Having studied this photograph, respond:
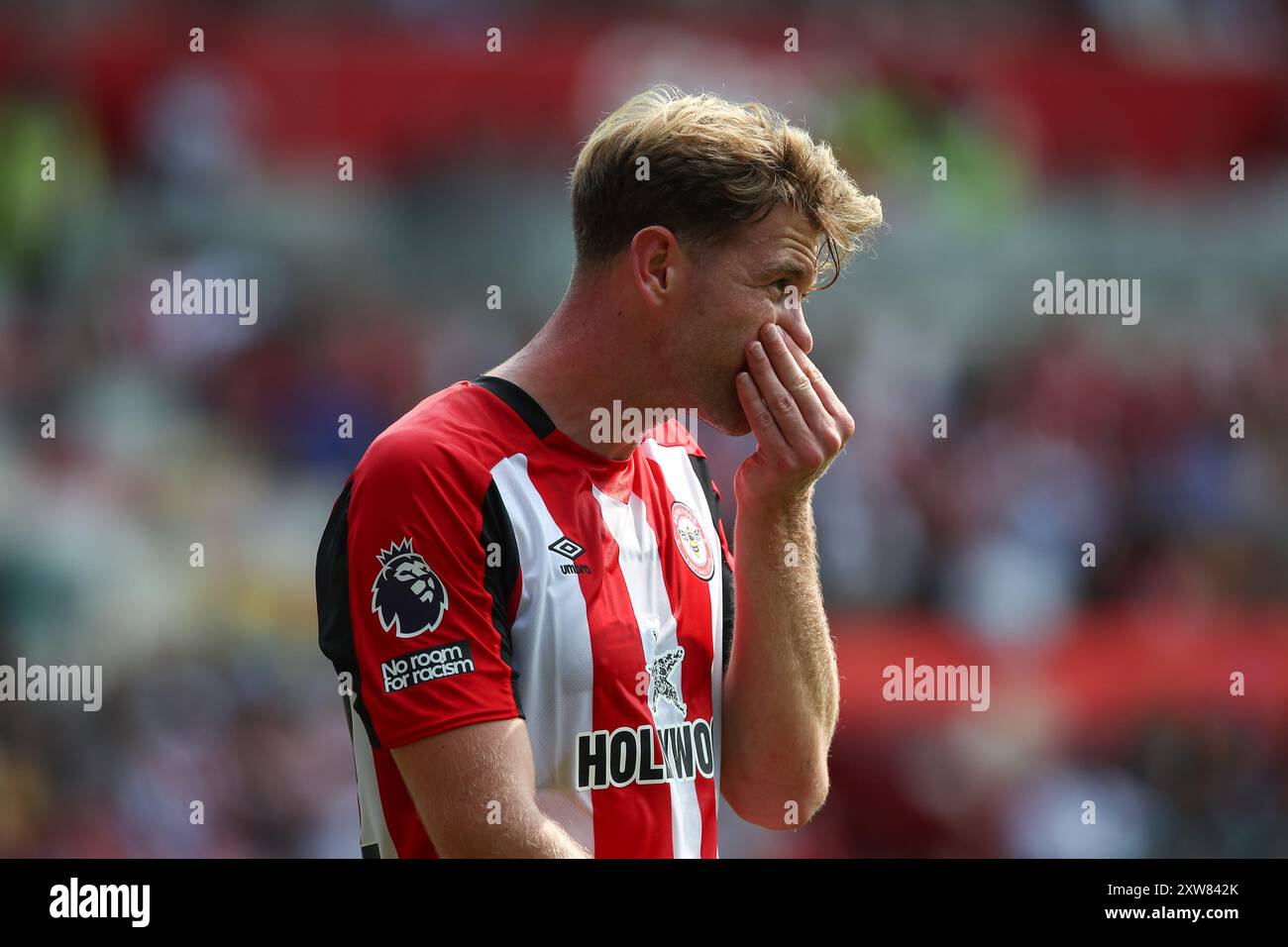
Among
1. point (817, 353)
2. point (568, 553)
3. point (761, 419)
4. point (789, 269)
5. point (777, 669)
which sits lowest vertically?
point (777, 669)

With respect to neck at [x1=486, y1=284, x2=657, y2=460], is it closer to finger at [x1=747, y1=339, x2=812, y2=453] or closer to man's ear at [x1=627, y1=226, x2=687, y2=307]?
man's ear at [x1=627, y1=226, x2=687, y2=307]

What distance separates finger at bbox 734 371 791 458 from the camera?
2.75m

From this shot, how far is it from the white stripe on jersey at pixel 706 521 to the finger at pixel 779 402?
0.36 m

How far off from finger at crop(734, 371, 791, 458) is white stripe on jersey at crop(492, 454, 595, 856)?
0.46 meters

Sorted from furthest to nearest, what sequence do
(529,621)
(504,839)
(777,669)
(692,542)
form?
(692,542), (777,669), (529,621), (504,839)

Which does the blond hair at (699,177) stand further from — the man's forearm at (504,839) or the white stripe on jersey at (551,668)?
the man's forearm at (504,839)

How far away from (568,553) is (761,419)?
1.48ft

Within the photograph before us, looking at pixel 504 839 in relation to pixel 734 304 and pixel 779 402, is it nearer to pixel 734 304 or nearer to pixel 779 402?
pixel 779 402

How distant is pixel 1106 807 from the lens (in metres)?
7.90

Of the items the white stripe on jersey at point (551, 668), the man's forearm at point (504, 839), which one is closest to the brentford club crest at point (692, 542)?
the white stripe on jersey at point (551, 668)

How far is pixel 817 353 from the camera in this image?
364 inches

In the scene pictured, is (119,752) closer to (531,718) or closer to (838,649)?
(838,649)

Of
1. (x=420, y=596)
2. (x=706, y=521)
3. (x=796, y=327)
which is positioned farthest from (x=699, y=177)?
(x=420, y=596)

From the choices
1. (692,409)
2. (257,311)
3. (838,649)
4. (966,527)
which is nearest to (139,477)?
(257,311)
